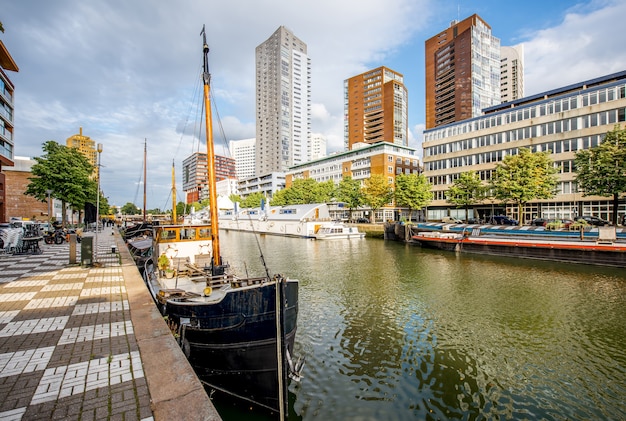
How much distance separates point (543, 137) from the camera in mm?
55094

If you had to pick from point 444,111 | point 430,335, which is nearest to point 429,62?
point 444,111

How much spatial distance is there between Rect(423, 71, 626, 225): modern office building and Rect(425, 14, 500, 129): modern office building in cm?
5391

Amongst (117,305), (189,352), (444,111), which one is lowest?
(189,352)

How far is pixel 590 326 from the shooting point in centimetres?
1327

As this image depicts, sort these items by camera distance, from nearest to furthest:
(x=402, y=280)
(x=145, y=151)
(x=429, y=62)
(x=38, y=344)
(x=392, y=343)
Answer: (x=38, y=344) < (x=392, y=343) < (x=402, y=280) < (x=145, y=151) < (x=429, y=62)

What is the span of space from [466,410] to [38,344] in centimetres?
1108

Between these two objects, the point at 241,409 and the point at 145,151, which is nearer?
the point at 241,409

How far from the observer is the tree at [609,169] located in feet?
117

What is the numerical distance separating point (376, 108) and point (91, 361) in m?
154

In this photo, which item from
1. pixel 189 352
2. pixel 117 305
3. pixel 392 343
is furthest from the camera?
pixel 392 343

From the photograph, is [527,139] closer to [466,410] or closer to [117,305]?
[466,410]

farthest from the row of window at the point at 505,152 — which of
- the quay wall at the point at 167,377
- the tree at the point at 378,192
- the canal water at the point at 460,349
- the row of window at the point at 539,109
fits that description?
the quay wall at the point at 167,377

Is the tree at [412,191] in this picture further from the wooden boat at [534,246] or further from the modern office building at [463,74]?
the modern office building at [463,74]

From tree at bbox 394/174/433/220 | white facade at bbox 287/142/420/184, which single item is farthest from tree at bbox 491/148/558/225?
white facade at bbox 287/142/420/184
